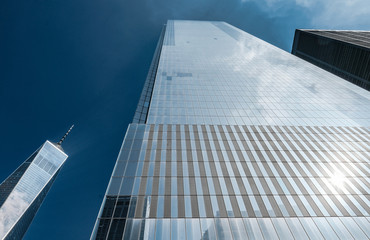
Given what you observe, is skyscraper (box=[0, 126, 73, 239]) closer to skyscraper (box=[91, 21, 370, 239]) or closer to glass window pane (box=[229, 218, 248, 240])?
skyscraper (box=[91, 21, 370, 239])

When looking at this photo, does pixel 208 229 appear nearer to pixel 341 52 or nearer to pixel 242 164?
pixel 242 164

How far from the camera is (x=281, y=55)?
74938mm

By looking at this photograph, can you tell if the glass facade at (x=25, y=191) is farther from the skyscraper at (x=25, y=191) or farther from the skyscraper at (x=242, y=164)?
the skyscraper at (x=242, y=164)

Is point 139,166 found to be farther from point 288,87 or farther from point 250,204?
point 288,87

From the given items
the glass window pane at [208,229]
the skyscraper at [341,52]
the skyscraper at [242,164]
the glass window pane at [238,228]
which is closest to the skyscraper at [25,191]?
the skyscraper at [242,164]

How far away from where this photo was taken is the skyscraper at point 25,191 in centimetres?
14350

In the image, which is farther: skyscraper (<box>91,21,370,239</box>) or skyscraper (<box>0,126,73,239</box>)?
skyscraper (<box>0,126,73,239</box>)

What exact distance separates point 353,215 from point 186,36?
94.9 m

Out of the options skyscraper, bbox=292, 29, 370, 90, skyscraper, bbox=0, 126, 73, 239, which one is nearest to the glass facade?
skyscraper, bbox=0, 126, 73, 239

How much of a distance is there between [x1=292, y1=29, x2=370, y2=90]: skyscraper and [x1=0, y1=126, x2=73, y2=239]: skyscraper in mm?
222745

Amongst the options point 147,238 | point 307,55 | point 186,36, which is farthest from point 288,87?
point 307,55

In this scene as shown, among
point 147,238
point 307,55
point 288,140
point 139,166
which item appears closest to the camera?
point 147,238

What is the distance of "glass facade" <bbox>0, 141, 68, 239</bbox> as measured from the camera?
144 metres

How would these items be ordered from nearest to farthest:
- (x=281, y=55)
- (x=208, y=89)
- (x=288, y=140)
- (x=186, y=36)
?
1. (x=288, y=140)
2. (x=208, y=89)
3. (x=281, y=55)
4. (x=186, y=36)
